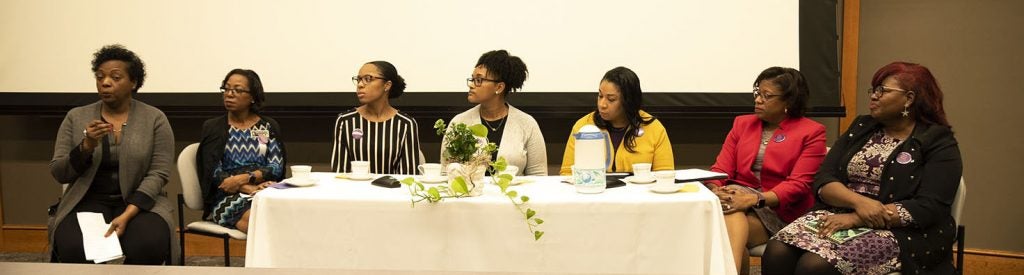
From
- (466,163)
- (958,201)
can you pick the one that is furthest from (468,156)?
(958,201)

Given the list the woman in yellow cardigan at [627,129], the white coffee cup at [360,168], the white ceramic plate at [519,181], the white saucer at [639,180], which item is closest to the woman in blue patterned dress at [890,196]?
the white saucer at [639,180]

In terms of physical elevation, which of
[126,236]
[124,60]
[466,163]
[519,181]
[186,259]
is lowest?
[186,259]

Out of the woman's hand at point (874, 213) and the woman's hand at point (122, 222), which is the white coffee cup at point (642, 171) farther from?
the woman's hand at point (122, 222)

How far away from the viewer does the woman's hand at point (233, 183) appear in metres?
3.78

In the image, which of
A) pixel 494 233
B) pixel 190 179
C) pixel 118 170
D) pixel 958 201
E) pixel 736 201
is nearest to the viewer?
pixel 494 233

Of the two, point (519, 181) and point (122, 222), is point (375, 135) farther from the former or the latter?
point (122, 222)

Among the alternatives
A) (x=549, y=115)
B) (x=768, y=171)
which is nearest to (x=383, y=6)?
(x=549, y=115)

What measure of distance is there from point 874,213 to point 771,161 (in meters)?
0.60

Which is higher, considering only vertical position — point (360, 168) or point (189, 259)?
point (360, 168)

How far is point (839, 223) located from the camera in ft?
10.4

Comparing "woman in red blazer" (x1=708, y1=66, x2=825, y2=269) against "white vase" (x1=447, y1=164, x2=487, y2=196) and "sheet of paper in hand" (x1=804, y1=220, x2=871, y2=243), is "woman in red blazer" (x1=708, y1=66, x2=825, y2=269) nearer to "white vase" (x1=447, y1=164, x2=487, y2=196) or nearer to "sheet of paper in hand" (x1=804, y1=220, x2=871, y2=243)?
"sheet of paper in hand" (x1=804, y1=220, x2=871, y2=243)

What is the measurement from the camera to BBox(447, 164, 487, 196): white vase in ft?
9.81

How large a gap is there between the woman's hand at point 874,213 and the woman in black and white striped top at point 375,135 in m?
1.95

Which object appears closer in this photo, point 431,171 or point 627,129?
point 431,171
